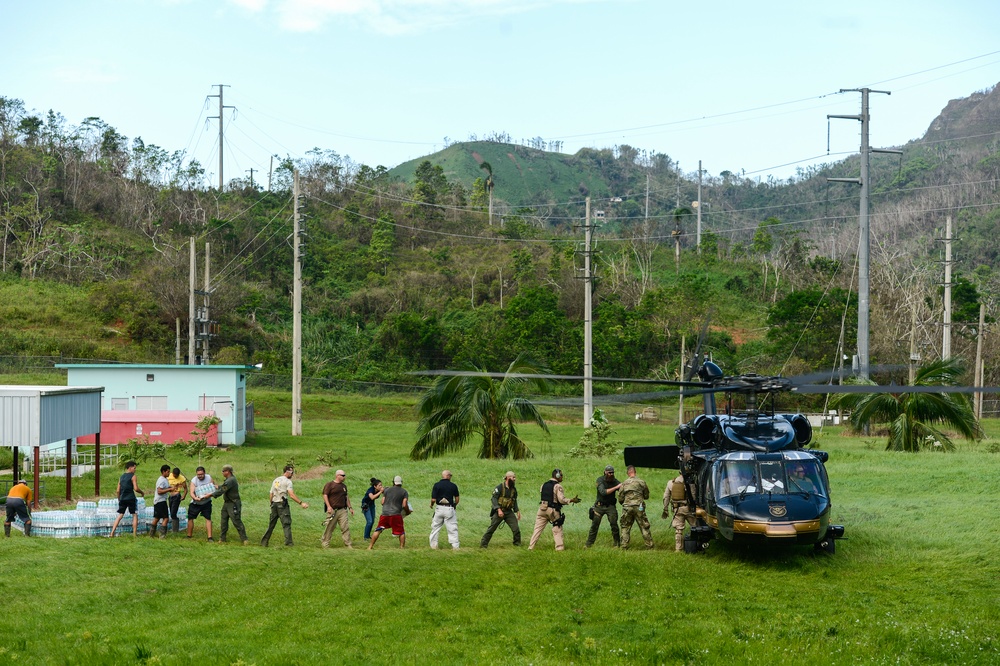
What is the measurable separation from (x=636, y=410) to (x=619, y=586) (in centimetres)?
3834

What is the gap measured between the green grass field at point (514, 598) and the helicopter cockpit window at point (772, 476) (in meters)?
1.35

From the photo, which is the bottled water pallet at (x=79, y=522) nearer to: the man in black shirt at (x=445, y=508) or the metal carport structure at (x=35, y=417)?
the metal carport structure at (x=35, y=417)

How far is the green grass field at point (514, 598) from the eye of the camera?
12352 millimetres

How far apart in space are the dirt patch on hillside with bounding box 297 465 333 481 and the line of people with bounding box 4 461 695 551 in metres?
9.66

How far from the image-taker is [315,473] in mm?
31094

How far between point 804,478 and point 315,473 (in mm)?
18123

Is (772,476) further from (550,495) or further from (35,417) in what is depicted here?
(35,417)

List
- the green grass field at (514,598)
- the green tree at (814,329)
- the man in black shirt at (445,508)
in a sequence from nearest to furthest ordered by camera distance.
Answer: the green grass field at (514,598) → the man in black shirt at (445,508) → the green tree at (814,329)

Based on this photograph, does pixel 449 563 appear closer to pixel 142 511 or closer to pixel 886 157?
pixel 142 511

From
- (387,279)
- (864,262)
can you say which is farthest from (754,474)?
(387,279)

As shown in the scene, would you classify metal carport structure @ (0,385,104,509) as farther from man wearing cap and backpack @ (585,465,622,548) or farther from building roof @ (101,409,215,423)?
building roof @ (101,409,215,423)

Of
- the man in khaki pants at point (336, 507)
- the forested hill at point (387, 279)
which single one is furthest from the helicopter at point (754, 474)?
the forested hill at point (387, 279)

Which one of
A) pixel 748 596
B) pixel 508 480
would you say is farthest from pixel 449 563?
pixel 748 596

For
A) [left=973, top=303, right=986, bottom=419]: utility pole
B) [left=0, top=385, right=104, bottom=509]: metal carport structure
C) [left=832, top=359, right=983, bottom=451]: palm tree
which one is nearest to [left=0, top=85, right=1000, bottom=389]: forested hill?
[left=973, top=303, right=986, bottom=419]: utility pole
